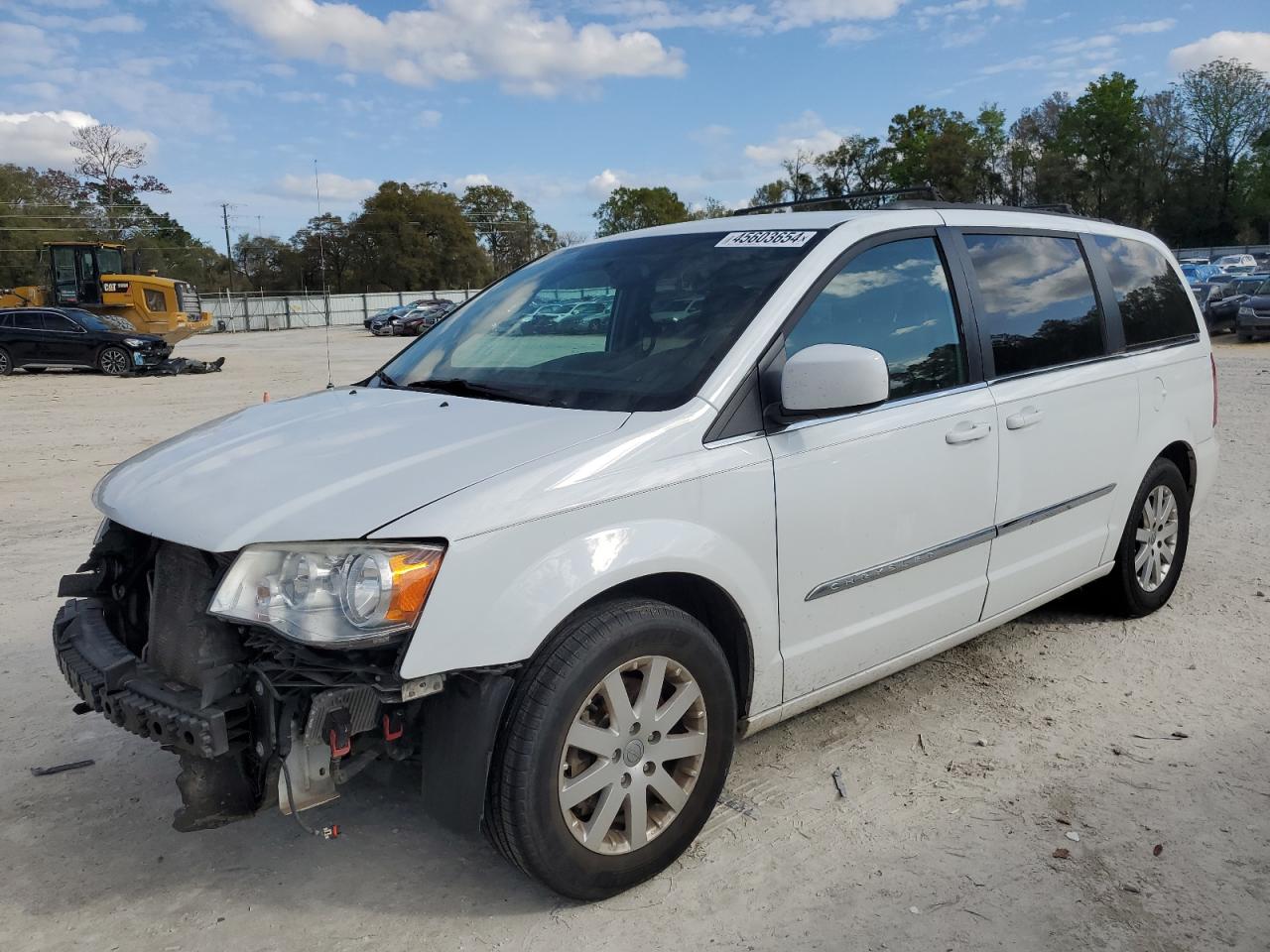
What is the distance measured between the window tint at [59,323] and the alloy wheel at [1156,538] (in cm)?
2291

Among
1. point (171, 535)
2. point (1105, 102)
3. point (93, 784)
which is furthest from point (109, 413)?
point (1105, 102)

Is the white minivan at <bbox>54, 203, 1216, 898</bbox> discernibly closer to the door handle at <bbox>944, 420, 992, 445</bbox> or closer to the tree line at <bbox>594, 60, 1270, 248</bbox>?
the door handle at <bbox>944, 420, 992, 445</bbox>

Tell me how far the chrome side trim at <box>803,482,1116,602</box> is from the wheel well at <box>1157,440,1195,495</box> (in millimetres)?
847

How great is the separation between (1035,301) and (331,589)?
3012 millimetres

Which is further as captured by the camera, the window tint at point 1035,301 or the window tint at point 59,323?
the window tint at point 59,323

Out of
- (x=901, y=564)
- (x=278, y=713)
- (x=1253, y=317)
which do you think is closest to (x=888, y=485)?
(x=901, y=564)

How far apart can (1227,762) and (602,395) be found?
8.21 ft

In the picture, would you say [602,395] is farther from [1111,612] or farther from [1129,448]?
[1111,612]

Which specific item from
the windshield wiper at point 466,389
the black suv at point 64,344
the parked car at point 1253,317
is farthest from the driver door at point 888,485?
the parked car at point 1253,317

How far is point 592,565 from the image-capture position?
254 centimetres

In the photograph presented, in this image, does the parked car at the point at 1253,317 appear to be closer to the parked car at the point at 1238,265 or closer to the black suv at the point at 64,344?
the black suv at the point at 64,344

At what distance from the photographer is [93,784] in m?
3.49

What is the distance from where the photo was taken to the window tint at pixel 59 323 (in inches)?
868

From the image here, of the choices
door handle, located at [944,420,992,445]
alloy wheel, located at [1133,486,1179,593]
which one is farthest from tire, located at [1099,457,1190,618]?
A: door handle, located at [944,420,992,445]
